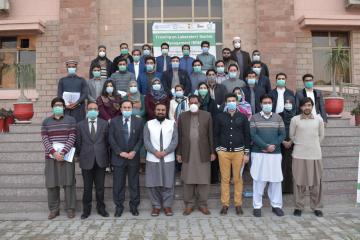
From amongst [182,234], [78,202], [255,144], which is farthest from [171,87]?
[182,234]

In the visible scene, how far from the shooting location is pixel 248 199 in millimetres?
7297

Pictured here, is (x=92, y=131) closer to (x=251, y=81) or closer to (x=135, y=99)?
(x=135, y=99)

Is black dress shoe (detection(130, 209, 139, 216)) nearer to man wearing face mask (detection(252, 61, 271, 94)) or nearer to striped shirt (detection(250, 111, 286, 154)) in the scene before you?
striped shirt (detection(250, 111, 286, 154))

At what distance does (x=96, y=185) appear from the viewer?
6816 millimetres

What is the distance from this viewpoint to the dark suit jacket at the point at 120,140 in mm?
6746

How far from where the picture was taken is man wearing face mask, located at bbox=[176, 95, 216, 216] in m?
6.79

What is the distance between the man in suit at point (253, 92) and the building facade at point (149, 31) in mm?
4369

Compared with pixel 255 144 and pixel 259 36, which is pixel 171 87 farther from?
pixel 259 36

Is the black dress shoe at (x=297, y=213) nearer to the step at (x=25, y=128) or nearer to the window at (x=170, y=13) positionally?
the step at (x=25, y=128)

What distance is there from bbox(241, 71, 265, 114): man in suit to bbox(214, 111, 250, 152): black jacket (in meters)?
1.00

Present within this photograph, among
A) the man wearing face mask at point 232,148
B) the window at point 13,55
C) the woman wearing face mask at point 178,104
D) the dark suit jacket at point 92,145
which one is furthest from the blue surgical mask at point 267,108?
the window at point 13,55

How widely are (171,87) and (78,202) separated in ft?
9.28

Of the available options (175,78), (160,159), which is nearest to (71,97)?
(175,78)

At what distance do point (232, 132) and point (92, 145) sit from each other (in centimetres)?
232
